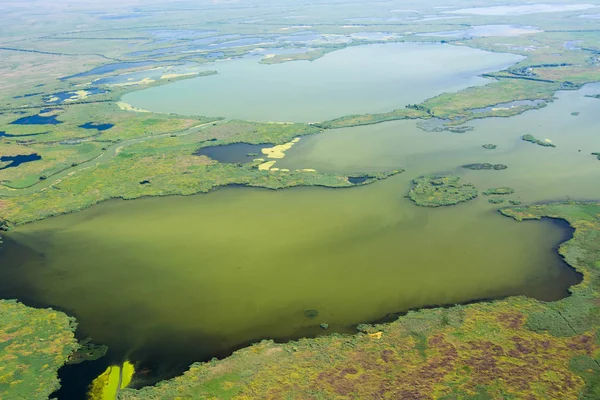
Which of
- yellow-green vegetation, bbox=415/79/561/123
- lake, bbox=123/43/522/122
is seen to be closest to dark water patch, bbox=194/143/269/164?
lake, bbox=123/43/522/122

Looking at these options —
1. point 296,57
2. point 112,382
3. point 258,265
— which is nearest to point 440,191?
point 258,265

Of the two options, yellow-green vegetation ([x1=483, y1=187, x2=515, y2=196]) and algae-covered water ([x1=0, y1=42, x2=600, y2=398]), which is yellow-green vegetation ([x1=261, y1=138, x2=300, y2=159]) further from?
yellow-green vegetation ([x1=483, y1=187, x2=515, y2=196])

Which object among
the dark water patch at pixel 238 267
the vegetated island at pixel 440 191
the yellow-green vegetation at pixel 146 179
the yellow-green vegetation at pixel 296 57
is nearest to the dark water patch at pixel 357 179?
the yellow-green vegetation at pixel 146 179

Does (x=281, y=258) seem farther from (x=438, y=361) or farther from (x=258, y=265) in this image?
(x=438, y=361)

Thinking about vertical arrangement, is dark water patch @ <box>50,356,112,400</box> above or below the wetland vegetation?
below

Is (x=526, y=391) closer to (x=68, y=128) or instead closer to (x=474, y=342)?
(x=474, y=342)

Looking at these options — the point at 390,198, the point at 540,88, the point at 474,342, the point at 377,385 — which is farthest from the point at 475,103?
the point at 377,385
